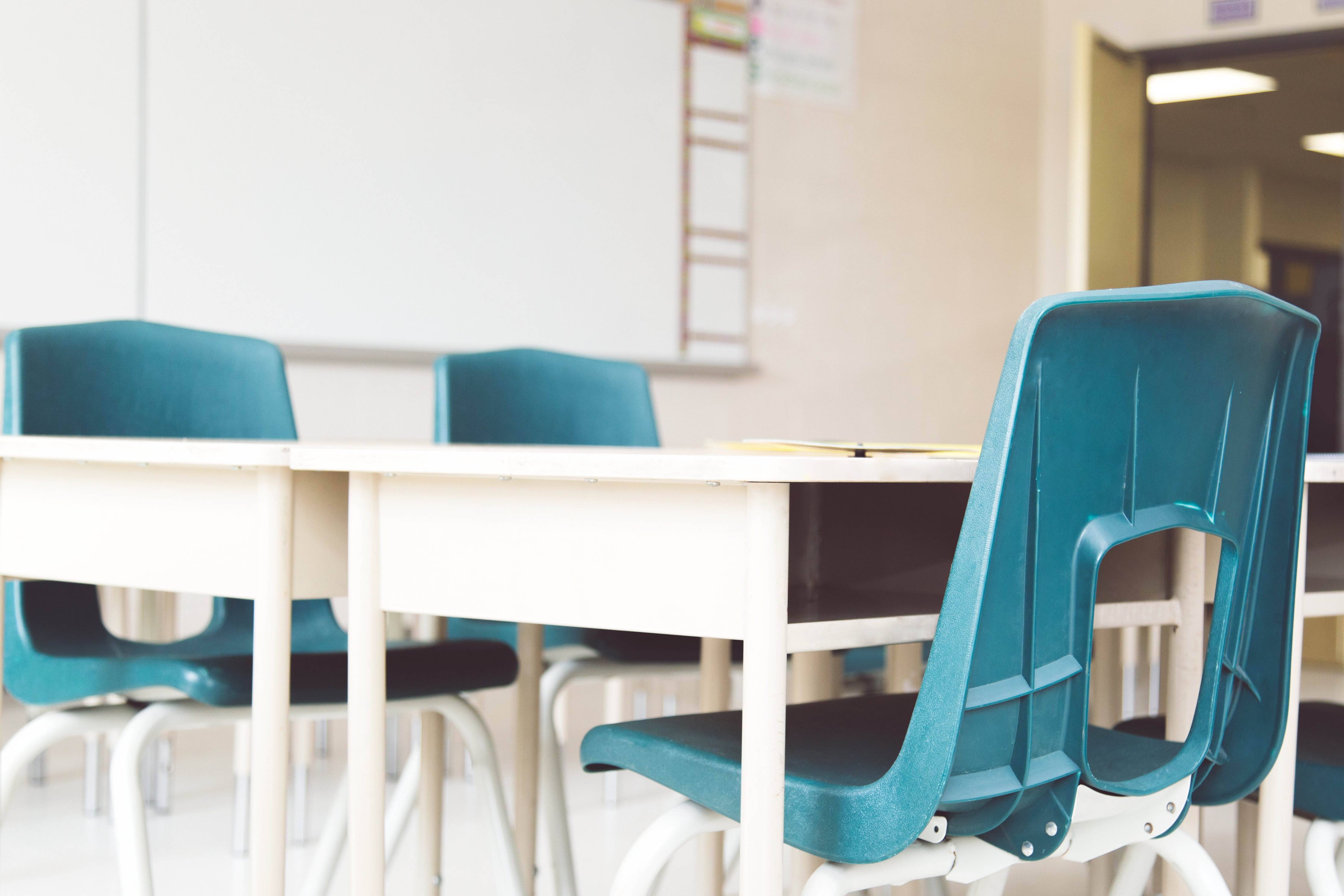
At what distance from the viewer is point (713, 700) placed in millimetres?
1729

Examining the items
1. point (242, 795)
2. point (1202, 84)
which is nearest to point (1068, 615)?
point (242, 795)

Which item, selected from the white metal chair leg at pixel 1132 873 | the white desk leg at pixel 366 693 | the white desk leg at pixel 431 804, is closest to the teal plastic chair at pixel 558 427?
the white desk leg at pixel 431 804

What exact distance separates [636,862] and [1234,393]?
0.57 metres

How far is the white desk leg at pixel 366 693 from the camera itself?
1122 millimetres

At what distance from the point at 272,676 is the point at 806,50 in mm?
3537

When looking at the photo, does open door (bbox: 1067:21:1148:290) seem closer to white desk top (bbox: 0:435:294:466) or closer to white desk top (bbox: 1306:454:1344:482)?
white desk top (bbox: 1306:454:1344:482)

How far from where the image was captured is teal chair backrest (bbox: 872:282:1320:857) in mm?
841

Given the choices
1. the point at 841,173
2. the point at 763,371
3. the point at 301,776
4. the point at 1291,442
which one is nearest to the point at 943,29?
the point at 841,173

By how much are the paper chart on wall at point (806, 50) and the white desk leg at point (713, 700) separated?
281 cm

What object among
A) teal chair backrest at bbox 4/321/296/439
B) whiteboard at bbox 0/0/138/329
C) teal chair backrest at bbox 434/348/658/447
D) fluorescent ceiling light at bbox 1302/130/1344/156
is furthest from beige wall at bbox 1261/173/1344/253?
teal chair backrest at bbox 4/321/296/439

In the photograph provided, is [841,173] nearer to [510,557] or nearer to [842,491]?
[842,491]

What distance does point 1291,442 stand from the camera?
1.04 m

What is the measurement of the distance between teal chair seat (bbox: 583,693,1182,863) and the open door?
351cm

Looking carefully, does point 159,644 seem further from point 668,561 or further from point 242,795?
point 668,561
